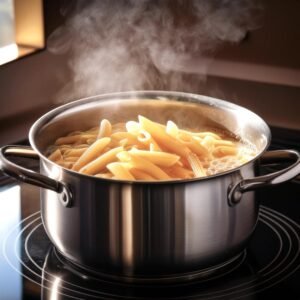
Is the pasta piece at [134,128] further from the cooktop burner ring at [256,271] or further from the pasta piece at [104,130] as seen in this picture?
the cooktop burner ring at [256,271]

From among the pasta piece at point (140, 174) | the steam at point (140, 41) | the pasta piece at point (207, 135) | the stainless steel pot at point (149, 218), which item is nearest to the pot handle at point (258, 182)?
the stainless steel pot at point (149, 218)

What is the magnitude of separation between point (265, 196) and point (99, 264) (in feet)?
1.22

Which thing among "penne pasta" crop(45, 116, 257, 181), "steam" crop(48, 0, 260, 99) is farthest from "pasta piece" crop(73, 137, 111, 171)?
"steam" crop(48, 0, 260, 99)

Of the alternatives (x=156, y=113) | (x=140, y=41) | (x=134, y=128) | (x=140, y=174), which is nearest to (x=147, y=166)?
(x=140, y=174)

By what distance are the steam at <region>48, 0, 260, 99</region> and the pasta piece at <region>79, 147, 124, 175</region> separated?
59 cm

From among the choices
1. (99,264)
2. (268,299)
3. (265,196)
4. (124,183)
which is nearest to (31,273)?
(99,264)

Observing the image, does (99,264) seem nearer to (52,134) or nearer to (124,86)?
(52,134)

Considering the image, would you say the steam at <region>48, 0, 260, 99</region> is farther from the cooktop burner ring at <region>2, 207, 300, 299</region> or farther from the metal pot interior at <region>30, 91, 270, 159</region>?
the cooktop burner ring at <region>2, 207, 300, 299</region>

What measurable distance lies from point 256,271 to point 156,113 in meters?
0.34

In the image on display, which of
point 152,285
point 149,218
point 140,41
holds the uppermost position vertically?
point 140,41

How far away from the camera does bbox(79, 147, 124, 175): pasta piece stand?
100cm

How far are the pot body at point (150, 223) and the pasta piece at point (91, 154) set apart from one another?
0.06m

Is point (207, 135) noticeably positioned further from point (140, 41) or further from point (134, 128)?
point (140, 41)

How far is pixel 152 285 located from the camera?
3.21 feet
